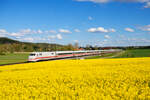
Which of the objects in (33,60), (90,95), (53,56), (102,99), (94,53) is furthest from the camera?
(94,53)

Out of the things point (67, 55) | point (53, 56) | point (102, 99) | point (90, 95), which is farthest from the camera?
point (67, 55)

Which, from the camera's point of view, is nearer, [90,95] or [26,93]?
[90,95]

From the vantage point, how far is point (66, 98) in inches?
281

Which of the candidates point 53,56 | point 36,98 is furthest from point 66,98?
point 53,56

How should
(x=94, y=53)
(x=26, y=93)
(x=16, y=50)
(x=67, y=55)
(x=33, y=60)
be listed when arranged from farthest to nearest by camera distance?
(x=16, y=50)
(x=94, y=53)
(x=67, y=55)
(x=33, y=60)
(x=26, y=93)

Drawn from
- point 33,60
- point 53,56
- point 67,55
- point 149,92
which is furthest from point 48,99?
point 67,55

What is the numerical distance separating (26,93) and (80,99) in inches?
111

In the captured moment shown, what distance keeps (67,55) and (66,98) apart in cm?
5803

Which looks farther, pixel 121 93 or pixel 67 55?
pixel 67 55

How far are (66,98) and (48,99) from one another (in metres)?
0.67

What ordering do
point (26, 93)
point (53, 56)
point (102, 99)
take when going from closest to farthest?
point (102, 99)
point (26, 93)
point (53, 56)

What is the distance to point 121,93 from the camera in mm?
7379

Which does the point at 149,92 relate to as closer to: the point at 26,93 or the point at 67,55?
the point at 26,93

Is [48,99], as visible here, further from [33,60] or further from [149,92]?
[33,60]
